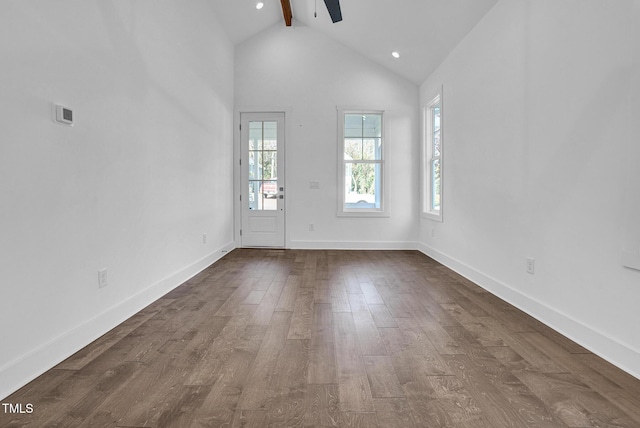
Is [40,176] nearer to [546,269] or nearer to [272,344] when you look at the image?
[272,344]

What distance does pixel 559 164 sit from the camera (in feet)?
8.30

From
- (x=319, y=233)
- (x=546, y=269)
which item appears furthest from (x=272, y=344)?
(x=319, y=233)

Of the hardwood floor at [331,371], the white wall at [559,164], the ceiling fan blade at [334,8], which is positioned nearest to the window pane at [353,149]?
the white wall at [559,164]

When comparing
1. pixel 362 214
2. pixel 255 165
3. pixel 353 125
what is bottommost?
pixel 362 214

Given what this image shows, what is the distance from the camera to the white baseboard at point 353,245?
6.13 m

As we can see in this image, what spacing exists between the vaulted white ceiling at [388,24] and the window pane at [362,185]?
5.16 feet

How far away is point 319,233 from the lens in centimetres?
616

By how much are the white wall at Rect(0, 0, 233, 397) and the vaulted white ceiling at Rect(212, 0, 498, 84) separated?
1.51 m

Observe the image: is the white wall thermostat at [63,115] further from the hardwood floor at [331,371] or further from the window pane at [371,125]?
the window pane at [371,125]

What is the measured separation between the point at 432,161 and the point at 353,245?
1.80m

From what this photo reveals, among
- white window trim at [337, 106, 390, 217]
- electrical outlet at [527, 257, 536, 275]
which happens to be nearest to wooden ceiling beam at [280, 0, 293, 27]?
white window trim at [337, 106, 390, 217]

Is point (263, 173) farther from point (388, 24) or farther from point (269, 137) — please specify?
point (388, 24)

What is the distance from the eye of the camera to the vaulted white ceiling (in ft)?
13.3

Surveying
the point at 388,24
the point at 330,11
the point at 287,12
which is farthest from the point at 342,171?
the point at 330,11
